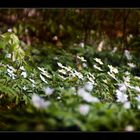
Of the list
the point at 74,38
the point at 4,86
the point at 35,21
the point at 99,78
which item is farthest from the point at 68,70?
the point at 35,21

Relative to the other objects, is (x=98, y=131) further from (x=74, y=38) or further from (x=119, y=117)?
(x=74, y=38)

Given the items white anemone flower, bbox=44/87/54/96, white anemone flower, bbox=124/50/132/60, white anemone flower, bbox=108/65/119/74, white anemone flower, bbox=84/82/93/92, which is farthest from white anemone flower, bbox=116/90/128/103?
white anemone flower, bbox=124/50/132/60

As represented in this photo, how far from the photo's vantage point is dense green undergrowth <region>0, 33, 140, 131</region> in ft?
7.95

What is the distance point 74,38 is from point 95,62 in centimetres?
50

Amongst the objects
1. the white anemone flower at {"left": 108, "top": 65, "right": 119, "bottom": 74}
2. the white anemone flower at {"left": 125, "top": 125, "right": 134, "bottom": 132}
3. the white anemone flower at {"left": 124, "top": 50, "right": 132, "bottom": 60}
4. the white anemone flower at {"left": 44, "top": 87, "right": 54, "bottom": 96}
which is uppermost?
the white anemone flower at {"left": 124, "top": 50, "right": 132, "bottom": 60}

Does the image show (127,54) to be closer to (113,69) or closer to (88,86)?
(113,69)

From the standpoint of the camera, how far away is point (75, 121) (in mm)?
2391

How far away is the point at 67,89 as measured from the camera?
9.73ft

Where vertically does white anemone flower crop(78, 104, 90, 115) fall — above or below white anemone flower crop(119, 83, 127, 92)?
below

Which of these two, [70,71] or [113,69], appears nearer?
[70,71]

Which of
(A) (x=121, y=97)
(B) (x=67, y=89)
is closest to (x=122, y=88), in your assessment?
(A) (x=121, y=97)

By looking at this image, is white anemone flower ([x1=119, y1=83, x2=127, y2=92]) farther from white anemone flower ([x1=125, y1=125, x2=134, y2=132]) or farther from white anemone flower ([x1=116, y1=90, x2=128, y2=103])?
white anemone flower ([x1=125, y1=125, x2=134, y2=132])
